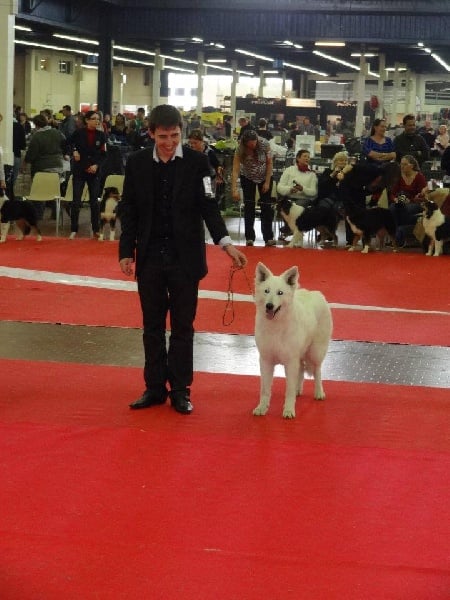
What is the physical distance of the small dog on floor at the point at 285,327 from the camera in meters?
4.85

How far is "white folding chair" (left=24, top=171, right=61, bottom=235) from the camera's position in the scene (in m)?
14.1

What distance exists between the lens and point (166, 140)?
4.91m

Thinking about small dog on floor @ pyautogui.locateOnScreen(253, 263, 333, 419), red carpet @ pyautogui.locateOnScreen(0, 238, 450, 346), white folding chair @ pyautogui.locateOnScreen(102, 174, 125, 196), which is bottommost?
red carpet @ pyautogui.locateOnScreen(0, 238, 450, 346)

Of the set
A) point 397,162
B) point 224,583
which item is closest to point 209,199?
point 224,583

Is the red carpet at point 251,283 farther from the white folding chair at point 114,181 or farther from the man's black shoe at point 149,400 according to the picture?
the man's black shoe at point 149,400

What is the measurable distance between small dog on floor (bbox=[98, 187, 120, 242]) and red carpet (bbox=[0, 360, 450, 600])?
7479 mm

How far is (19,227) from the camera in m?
12.7

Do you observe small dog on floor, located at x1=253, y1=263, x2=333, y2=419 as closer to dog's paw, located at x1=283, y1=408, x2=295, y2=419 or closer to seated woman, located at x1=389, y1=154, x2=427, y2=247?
dog's paw, located at x1=283, y1=408, x2=295, y2=419

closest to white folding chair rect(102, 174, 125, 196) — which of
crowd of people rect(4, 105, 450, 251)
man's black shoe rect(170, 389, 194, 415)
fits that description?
crowd of people rect(4, 105, 450, 251)

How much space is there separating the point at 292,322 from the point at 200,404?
2.27 feet

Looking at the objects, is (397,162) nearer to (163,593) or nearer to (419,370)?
(419,370)

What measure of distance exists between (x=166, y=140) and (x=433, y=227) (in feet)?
26.0

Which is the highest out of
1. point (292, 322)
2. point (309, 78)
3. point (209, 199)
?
point (309, 78)

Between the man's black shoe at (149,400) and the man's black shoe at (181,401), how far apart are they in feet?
0.22
